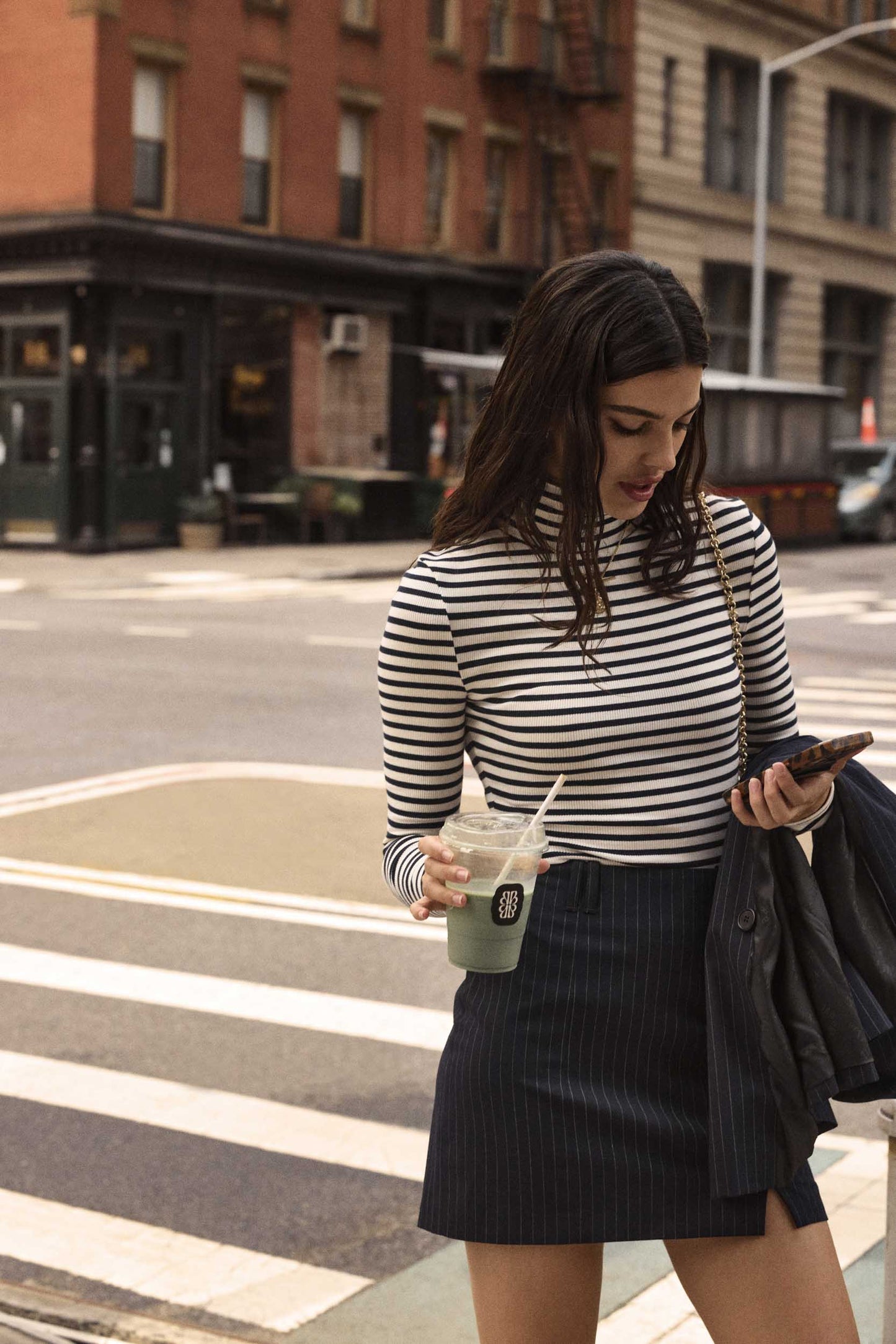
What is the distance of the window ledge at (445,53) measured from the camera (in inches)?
1379

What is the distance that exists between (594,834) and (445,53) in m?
34.6

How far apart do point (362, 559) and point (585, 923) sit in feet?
85.4

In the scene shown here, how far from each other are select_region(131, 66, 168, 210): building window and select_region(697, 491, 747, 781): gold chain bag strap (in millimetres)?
28162

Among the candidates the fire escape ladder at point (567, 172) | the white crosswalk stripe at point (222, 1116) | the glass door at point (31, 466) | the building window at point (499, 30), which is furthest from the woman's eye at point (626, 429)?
the fire escape ladder at point (567, 172)

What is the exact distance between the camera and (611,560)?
264 cm

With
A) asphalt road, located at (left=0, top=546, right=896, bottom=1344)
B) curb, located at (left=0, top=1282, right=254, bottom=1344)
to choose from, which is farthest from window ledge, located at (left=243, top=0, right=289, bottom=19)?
curb, located at (left=0, top=1282, right=254, bottom=1344)

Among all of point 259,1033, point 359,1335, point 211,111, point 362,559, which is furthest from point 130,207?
point 359,1335

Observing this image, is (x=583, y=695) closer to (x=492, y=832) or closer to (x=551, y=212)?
(x=492, y=832)

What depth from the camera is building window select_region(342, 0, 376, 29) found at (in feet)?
109

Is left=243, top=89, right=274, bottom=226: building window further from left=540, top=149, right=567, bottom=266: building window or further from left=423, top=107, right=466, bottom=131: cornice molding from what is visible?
left=540, top=149, right=567, bottom=266: building window

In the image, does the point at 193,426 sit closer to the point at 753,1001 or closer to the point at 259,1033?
the point at 259,1033

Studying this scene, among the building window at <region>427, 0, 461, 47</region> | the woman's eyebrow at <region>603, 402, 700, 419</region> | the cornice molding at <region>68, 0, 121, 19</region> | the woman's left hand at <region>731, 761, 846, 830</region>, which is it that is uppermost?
Result: the building window at <region>427, 0, 461, 47</region>

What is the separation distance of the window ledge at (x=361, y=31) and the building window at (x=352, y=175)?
1241 mm

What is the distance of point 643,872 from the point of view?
2568mm
